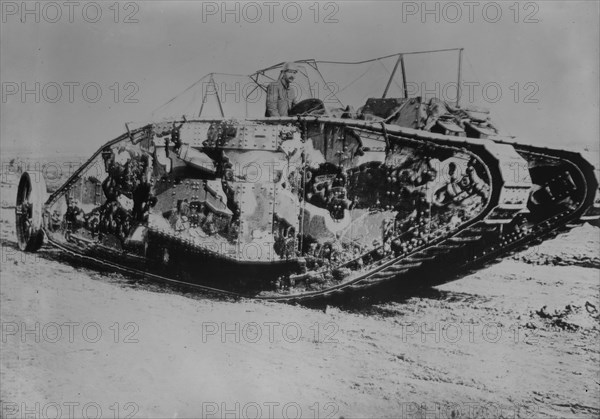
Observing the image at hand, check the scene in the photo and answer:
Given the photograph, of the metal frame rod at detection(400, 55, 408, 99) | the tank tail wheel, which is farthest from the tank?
the tank tail wheel

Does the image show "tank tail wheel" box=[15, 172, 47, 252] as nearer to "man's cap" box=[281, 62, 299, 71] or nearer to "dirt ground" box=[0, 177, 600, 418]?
"dirt ground" box=[0, 177, 600, 418]

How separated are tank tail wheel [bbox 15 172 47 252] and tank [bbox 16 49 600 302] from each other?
117mm

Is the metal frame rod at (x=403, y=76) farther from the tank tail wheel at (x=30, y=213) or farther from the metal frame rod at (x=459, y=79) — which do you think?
the tank tail wheel at (x=30, y=213)

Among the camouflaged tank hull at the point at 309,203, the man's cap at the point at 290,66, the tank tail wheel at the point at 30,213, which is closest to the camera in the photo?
the camouflaged tank hull at the point at 309,203

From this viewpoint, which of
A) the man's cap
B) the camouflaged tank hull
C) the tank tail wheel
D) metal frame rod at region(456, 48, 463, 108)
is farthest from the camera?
the tank tail wheel

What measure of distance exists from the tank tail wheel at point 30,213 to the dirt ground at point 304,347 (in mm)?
83

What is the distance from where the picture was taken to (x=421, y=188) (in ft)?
14.3

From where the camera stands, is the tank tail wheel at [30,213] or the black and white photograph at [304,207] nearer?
the black and white photograph at [304,207]

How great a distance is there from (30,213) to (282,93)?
2.66 m

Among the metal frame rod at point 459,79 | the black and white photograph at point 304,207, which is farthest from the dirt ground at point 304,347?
the metal frame rod at point 459,79

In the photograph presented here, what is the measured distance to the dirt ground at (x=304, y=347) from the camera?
4289 millimetres

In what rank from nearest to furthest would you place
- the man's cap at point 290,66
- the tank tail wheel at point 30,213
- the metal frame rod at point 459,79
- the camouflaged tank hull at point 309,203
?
the camouflaged tank hull at point 309,203, the metal frame rod at point 459,79, the man's cap at point 290,66, the tank tail wheel at point 30,213

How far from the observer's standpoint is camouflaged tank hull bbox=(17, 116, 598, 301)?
13.8 feet

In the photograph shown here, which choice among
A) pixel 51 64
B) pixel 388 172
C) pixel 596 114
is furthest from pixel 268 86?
pixel 596 114
